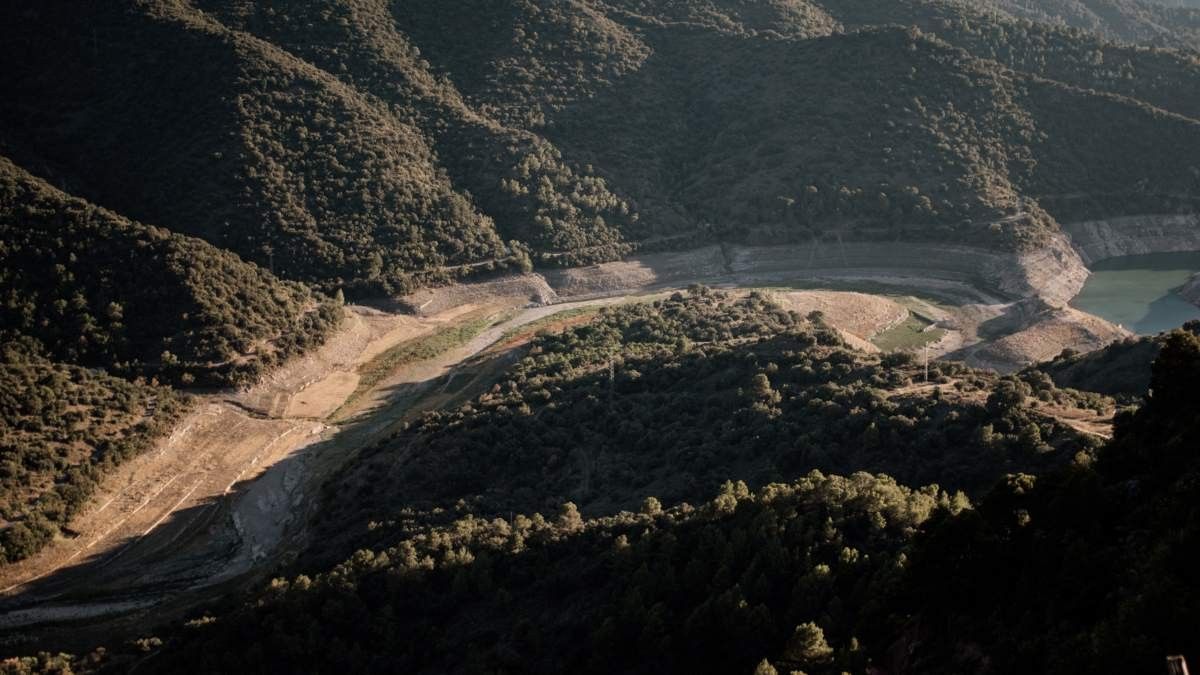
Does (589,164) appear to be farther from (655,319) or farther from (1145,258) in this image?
(1145,258)

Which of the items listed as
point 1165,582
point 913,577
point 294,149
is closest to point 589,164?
point 294,149

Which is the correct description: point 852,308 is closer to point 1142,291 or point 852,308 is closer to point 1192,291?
point 1142,291

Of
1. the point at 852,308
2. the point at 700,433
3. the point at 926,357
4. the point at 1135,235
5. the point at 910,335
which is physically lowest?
the point at 910,335

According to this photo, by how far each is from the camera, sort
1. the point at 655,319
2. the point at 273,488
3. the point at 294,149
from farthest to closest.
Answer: the point at 294,149
the point at 655,319
the point at 273,488

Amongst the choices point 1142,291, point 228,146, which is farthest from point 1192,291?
point 228,146

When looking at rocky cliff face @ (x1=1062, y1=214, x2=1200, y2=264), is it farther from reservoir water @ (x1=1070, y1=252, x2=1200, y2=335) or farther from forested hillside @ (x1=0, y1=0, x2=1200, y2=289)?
forested hillside @ (x1=0, y1=0, x2=1200, y2=289)

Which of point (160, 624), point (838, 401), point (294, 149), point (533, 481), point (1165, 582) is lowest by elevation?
point (160, 624)

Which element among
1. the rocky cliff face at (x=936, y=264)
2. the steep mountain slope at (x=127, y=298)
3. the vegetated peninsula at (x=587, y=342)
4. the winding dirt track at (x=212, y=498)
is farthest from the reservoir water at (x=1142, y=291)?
the steep mountain slope at (x=127, y=298)
